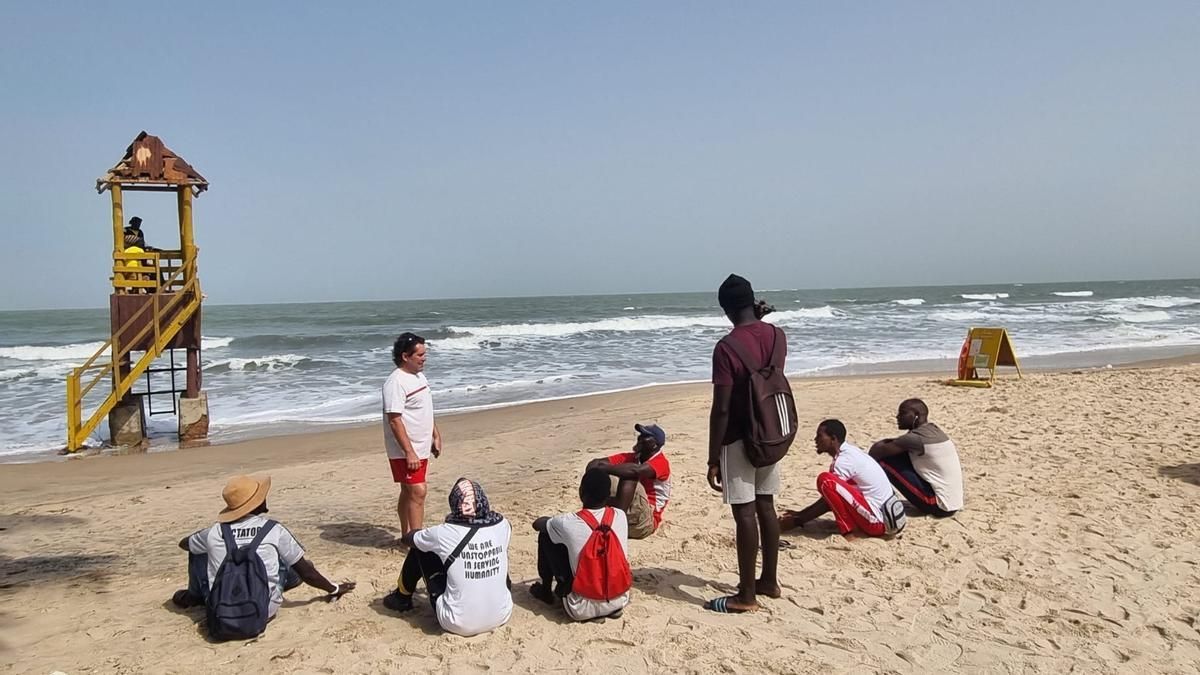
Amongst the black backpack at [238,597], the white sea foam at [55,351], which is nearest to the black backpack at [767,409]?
the black backpack at [238,597]

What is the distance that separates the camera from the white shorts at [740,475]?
393cm

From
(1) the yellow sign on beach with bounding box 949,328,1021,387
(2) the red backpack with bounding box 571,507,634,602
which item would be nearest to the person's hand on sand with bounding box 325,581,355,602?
(2) the red backpack with bounding box 571,507,634,602

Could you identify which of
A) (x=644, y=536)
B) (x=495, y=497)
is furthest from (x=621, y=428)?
(x=644, y=536)

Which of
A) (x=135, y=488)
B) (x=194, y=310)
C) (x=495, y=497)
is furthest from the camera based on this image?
(x=194, y=310)

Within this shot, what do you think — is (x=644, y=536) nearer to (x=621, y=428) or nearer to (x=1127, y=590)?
(x=1127, y=590)

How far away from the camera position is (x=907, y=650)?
3.80 metres

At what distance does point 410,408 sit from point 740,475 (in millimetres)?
2146

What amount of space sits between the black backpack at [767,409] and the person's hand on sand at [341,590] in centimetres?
247

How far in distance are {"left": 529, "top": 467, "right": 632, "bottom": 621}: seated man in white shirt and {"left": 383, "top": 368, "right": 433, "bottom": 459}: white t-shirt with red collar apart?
118cm

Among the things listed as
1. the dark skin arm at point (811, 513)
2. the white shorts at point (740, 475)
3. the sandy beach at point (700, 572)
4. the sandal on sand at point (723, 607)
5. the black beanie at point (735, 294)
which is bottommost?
the sandy beach at point (700, 572)

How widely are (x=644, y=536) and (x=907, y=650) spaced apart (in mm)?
2122

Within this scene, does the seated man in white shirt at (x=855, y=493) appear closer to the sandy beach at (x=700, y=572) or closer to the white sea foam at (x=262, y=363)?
the sandy beach at (x=700, y=572)

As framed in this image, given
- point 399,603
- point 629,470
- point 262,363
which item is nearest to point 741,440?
point 629,470

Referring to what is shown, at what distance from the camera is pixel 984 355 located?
12336 millimetres
